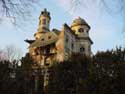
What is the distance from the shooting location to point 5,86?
27156 mm

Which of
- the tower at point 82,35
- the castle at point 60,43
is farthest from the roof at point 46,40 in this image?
the tower at point 82,35

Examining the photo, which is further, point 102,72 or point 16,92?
point 16,92

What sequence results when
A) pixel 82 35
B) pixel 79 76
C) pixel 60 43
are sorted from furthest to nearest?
1. pixel 82 35
2. pixel 60 43
3. pixel 79 76

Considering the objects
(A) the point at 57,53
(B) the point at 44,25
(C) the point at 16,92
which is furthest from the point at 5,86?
(B) the point at 44,25

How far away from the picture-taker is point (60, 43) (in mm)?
46781

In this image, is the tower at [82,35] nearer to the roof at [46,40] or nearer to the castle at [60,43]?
the castle at [60,43]

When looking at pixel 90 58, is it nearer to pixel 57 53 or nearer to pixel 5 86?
pixel 5 86

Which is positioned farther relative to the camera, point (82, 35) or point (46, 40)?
point (82, 35)

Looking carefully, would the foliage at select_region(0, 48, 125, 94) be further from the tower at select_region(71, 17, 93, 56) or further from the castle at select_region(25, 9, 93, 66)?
the tower at select_region(71, 17, 93, 56)

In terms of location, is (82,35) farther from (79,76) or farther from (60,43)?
(79,76)

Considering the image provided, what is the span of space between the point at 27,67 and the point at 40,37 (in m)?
20.1

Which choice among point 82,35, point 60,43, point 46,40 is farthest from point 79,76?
point 82,35

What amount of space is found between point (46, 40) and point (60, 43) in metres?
3.69

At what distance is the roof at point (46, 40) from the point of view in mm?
48562
